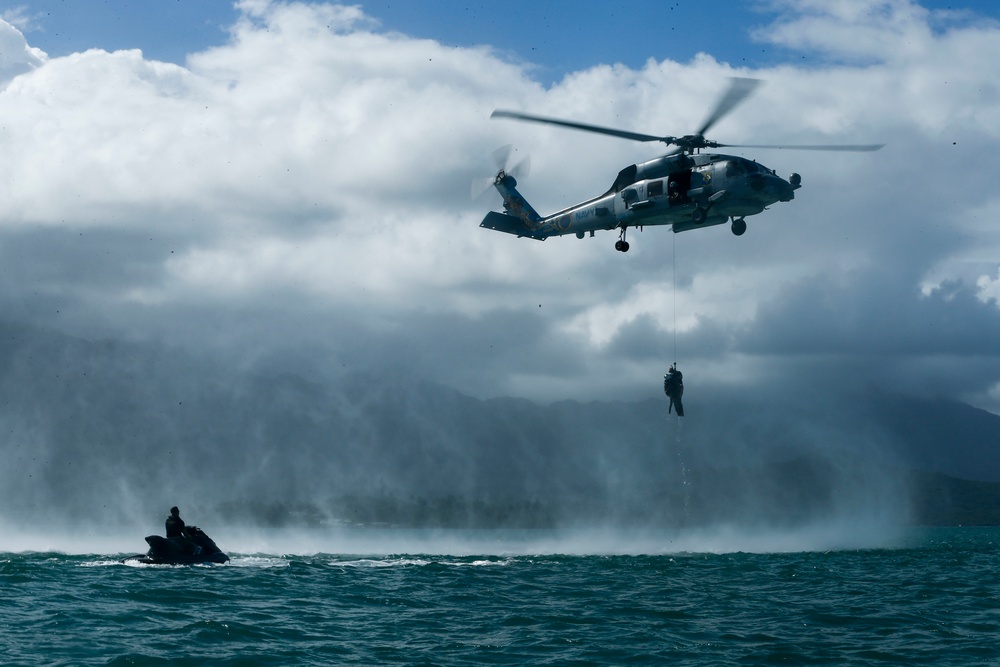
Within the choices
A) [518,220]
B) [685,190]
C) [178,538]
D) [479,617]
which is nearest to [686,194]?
[685,190]

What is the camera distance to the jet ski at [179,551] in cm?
5206

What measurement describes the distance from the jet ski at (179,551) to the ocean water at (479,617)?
1.02 meters

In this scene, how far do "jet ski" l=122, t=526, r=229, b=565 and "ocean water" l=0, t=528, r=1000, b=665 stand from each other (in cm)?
102

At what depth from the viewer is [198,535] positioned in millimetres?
54031

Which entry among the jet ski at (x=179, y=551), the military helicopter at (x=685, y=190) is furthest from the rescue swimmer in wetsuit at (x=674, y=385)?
the jet ski at (x=179, y=551)

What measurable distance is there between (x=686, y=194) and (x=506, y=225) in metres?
15.1

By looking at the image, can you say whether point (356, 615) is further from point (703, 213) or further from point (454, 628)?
point (703, 213)

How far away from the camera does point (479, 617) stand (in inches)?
1366

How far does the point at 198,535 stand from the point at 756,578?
102ft

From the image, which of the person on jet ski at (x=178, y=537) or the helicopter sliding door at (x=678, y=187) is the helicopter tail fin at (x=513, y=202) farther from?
the person on jet ski at (x=178, y=537)

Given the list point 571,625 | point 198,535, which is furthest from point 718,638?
point 198,535

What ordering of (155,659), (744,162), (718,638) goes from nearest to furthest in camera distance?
(155,659) < (718,638) < (744,162)

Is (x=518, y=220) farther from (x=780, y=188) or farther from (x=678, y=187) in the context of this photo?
(x=780, y=188)

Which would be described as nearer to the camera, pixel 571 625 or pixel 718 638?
pixel 718 638
